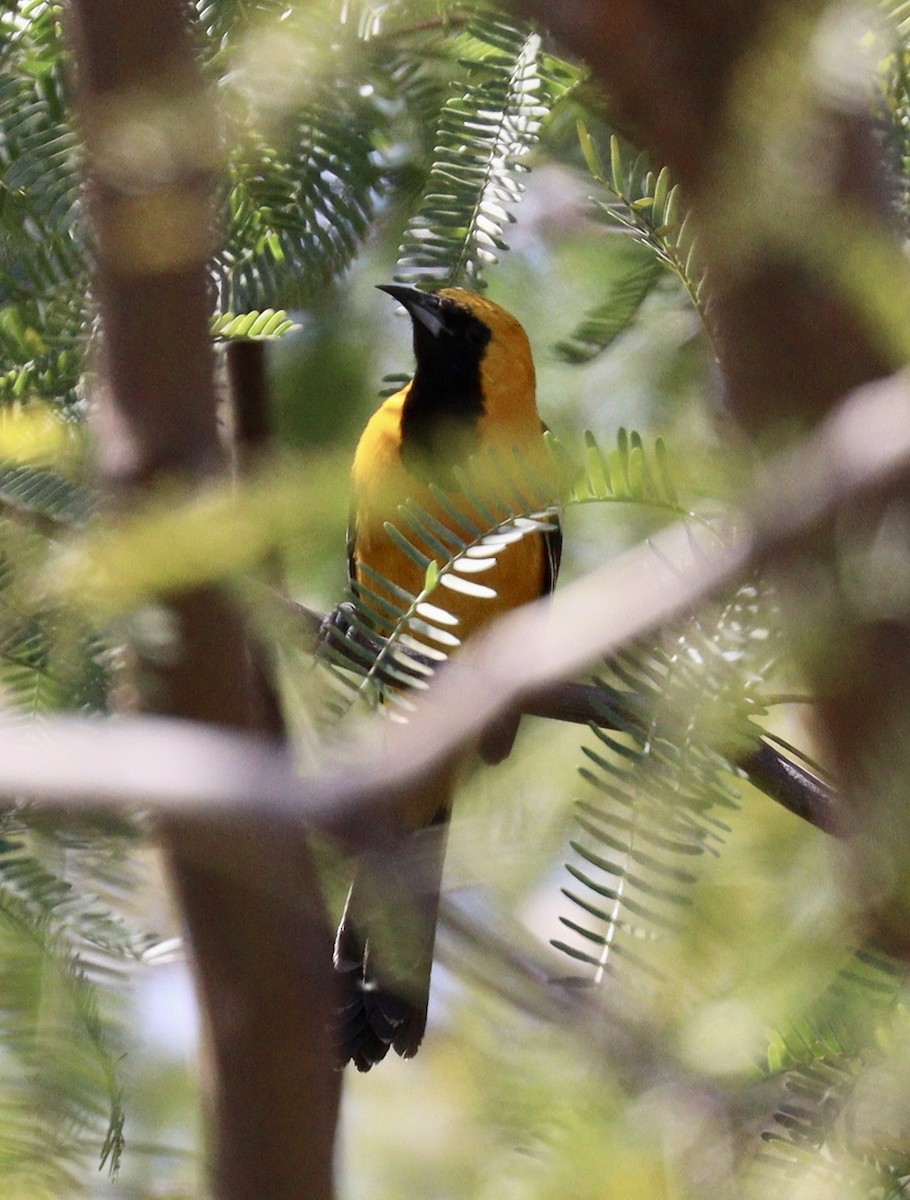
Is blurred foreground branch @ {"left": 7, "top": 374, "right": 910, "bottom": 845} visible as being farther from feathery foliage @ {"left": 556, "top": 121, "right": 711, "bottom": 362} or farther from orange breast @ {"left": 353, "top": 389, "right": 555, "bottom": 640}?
feathery foliage @ {"left": 556, "top": 121, "right": 711, "bottom": 362}

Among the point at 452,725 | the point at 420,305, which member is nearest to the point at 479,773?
the point at 452,725

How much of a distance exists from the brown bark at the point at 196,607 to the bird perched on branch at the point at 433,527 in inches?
2.9

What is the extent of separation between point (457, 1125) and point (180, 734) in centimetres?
64

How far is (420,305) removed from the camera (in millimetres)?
2693

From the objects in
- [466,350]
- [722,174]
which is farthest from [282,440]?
[722,174]

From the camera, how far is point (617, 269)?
253 centimetres

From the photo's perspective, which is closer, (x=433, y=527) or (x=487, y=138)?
(x=433, y=527)

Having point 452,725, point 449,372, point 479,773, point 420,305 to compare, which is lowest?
point 449,372

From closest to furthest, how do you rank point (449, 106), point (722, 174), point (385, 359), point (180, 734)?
point (180, 734)
point (722, 174)
point (449, 106)
point (385, 359)

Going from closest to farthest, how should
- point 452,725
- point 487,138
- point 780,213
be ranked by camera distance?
point 452,725
point 780,213
point 487,138

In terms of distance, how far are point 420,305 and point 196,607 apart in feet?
6.06

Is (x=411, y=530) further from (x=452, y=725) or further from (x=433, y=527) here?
(x=452, y=725)

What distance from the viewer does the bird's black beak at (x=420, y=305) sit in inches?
92.7

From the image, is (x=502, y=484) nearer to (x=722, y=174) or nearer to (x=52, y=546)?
(x=722, y=174)
